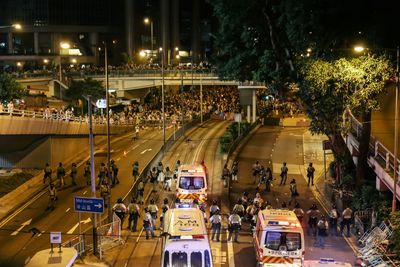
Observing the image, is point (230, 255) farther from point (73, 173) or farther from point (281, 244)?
point (73, 173)

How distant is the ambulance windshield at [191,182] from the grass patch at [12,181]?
41.9ft

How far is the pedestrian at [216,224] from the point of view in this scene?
2433 cm

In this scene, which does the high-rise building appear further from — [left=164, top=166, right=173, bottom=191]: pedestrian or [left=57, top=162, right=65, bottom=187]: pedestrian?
[left=164, top=166, right=173, bottom=191]: pedestrian

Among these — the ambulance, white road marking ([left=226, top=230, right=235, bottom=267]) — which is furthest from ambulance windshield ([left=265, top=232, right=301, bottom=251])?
white road marking ([left=226, top=230, right=235, bottom=267])

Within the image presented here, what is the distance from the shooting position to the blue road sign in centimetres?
2142

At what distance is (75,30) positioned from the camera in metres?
127

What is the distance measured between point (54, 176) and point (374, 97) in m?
22.2

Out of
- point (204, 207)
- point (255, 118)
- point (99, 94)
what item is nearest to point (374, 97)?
point (204, 207)

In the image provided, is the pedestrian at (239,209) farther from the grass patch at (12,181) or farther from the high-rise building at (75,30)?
the high-rise building at (75,30)

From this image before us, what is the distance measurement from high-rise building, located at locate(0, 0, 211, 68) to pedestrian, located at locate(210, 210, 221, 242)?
314 feet

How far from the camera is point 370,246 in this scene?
72.9ft

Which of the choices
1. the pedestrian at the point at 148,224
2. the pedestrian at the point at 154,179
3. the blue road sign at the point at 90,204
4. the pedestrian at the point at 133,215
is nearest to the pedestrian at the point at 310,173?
the pedestrian at the point at 154,179

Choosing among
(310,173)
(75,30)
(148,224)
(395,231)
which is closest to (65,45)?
(75,30)

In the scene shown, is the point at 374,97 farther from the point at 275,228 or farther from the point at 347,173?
the point at 275,228
